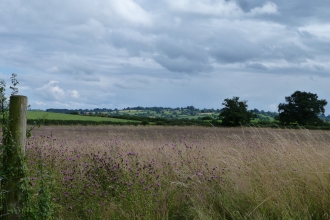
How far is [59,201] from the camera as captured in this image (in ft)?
22.7

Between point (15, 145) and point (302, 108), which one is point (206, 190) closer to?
point (15, 145)

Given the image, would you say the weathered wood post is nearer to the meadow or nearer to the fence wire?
the fence wire

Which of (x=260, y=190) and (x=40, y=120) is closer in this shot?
(x=40, y=120)

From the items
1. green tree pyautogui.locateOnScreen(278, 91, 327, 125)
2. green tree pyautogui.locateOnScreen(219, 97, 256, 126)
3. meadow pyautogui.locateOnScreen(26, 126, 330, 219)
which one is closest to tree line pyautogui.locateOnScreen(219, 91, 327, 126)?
green tree pyautogui.locateOnScreen(278, 91, 327, 125)

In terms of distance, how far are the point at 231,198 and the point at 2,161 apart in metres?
3.77

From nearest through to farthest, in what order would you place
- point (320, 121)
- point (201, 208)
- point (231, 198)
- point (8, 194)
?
1. point (8, 194)
2. point (201, 208)
3. point (231, 198)
4. point (320, 121)

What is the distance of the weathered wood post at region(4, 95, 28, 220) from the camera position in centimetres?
488

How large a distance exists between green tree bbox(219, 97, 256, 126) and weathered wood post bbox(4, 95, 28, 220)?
32.5 m

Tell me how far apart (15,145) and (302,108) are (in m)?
49.4

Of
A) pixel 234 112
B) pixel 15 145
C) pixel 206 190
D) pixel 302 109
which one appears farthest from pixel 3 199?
pixel 302 109

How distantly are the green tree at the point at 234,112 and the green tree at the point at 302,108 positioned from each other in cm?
1412

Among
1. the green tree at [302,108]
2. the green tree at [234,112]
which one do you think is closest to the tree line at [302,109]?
the green tree at [302,108]

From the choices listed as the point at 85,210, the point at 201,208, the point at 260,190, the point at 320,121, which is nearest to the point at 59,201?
the point at 85,210

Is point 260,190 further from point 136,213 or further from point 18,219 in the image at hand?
point 18,219
